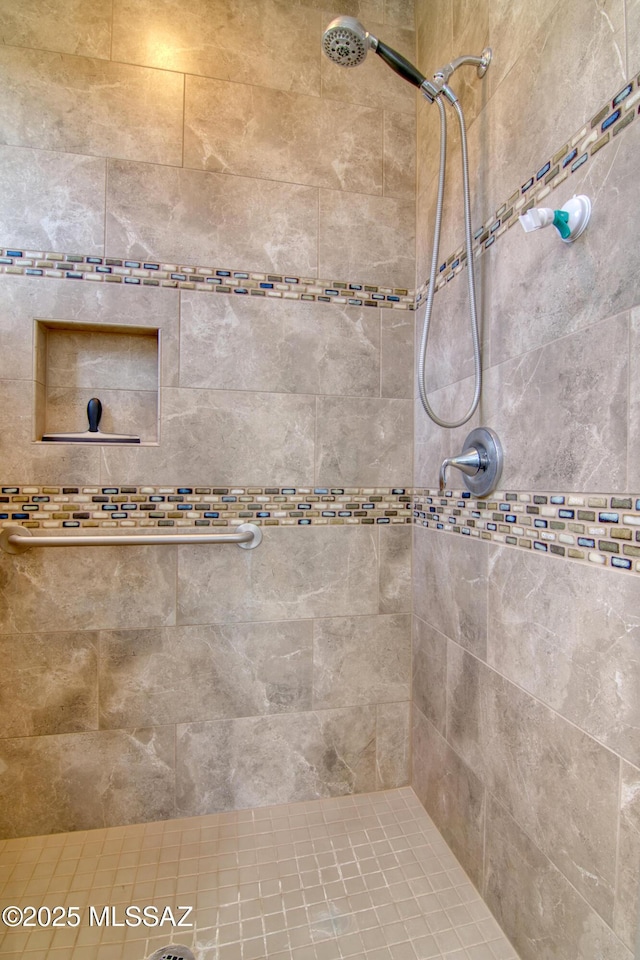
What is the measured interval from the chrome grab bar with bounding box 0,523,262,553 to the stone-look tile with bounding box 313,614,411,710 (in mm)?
410

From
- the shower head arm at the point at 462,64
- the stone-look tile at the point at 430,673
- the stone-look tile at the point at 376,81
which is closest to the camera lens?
the shower head arm at the point at 462,64

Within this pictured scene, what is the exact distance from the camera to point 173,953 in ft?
3.06

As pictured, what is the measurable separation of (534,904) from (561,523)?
75cm

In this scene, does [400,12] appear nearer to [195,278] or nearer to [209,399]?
[195,278]

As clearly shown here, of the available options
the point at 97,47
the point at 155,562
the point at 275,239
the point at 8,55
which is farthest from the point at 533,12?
the point at 155,562

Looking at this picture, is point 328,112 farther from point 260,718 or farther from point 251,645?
point 260,718

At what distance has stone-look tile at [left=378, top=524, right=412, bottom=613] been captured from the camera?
1440mm

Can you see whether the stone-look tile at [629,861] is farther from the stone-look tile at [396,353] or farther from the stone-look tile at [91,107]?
the stone-look tile at [91,107]

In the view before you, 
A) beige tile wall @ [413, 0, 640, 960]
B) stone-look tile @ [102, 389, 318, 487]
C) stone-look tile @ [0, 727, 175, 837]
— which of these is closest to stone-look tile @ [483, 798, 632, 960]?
beige tile wall @ [413, 0, 640, 960]

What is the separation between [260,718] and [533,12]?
1.82m

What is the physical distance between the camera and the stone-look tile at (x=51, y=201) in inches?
47.4

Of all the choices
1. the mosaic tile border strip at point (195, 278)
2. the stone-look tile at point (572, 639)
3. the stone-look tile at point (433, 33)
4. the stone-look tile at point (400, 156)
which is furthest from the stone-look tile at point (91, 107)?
the stone-look tile at point (572, 639)

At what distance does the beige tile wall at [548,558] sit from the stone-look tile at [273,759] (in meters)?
0.27

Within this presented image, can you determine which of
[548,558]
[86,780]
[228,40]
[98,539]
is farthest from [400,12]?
[86,780]
